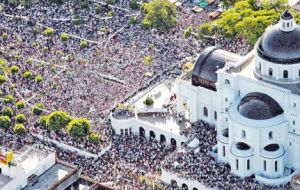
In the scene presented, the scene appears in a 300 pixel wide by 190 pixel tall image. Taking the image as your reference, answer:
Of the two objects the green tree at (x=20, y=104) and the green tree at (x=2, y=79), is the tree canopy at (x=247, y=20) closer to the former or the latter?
the green tree at (x=2, y=79)

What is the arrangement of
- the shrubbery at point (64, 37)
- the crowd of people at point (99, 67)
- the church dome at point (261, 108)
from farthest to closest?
the shrubbery at point (64, 37), the crowd of people at point (99, 67), the church dome at point (261, 108)

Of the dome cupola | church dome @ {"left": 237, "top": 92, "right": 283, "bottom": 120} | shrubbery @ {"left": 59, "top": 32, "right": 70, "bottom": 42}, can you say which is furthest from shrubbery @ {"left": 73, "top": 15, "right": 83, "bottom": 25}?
the dome cupola

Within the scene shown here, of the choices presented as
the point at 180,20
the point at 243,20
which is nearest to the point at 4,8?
the point at 180,20

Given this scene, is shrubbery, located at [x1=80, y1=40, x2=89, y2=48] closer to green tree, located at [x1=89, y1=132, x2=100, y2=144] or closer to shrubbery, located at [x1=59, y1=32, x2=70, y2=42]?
shrubbery, located at [x1=59, y1=32, x2=70, y2=42]

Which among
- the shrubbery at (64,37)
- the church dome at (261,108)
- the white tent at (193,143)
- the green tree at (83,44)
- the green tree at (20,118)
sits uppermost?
the church dome at (261,108)

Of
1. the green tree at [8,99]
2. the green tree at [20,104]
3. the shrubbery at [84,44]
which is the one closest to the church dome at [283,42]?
the green tree at [20,104]

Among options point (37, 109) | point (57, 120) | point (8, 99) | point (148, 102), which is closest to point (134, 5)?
point (148, 102)
